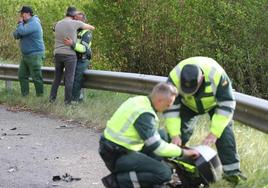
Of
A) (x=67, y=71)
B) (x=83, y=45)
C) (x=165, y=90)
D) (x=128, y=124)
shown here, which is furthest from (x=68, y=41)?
(x=165, y=90)

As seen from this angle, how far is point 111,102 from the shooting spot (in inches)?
390

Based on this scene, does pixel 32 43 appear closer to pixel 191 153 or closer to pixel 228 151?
pixel 228 151

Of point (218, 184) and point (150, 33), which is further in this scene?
point (150, 33)

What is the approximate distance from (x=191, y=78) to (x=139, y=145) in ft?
2.41

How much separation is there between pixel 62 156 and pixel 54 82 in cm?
340

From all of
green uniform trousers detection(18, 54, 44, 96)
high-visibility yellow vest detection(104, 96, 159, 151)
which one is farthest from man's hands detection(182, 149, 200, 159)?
green uniform trousers detection(18, 54, 44, 96)

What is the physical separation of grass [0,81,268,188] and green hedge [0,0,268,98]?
2.65 metres

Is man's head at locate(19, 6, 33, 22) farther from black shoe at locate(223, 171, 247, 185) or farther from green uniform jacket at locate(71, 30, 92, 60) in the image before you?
black shoe at locate(223, 171, 247, 185)

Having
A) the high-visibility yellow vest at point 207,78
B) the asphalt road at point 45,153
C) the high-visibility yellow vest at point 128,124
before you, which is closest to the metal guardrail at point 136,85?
the high-visibility yellow vest at point 207,78

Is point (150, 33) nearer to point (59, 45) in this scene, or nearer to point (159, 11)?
point (159, 11)

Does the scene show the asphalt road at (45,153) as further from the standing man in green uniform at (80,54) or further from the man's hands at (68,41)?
the man's hands at (68,41)

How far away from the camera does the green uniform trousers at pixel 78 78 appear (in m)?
10.1

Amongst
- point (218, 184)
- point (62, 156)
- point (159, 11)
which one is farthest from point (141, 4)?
point (218, 184)

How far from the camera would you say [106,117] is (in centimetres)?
892
